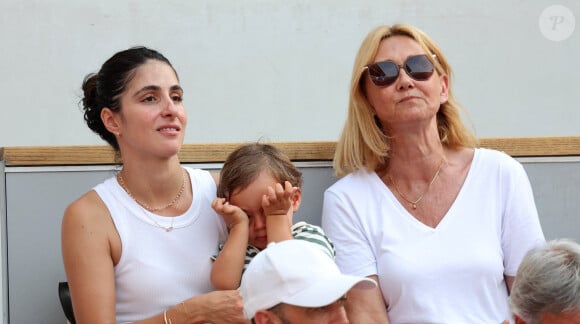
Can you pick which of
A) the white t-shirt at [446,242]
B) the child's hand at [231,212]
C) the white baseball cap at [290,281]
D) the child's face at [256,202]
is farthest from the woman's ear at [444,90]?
the white baseball cap at [290,281]

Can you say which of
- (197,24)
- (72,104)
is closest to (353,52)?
(197,24)

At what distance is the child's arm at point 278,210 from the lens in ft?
9.45

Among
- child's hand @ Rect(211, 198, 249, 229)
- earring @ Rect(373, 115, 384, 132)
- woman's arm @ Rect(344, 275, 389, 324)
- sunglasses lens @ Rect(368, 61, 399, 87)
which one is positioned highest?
sunglasses lens @ Rect(368, 61, 399, 87)

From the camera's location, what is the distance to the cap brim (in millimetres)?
2170

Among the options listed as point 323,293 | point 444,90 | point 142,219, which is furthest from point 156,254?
point 444,90

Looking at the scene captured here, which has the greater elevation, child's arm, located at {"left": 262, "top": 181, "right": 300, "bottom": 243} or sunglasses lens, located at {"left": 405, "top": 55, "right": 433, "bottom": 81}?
sunglasses lens, located at {"left": 405, "top": 55, "right": 433, "bottom": 81}

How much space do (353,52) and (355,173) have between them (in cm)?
205

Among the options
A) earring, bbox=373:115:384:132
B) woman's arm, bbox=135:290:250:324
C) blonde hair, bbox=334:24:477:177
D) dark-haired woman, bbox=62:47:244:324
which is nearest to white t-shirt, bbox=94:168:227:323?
dark-haired woman, bbox=62:47:244:324

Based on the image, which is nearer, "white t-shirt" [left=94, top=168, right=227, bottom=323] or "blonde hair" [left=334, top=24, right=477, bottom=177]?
"white t-shirt" [left=94, top=168, right=227, bottom=323]

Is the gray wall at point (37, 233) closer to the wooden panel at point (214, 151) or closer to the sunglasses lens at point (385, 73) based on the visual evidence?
the wooden panel at point (214, 151)

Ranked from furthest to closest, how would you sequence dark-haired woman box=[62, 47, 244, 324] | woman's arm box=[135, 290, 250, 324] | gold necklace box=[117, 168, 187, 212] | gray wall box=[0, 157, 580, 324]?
gray wall box=[0, 157, 580, 324] → gold necklace box=[117, 168, 187, 212] → dark-haired woman box=[62, 47, 244, 324] → woman's arm box=[135, 290, 250, 324]

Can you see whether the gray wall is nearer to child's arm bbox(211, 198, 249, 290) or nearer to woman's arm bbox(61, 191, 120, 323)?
woman's arm bbox(61, 191, 120, 323)

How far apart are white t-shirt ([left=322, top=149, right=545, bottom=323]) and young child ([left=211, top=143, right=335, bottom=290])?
23cm

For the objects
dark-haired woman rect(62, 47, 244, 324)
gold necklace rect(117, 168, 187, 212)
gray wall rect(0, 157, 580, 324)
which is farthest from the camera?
gray wall rect(0, 157, 580, 324)
